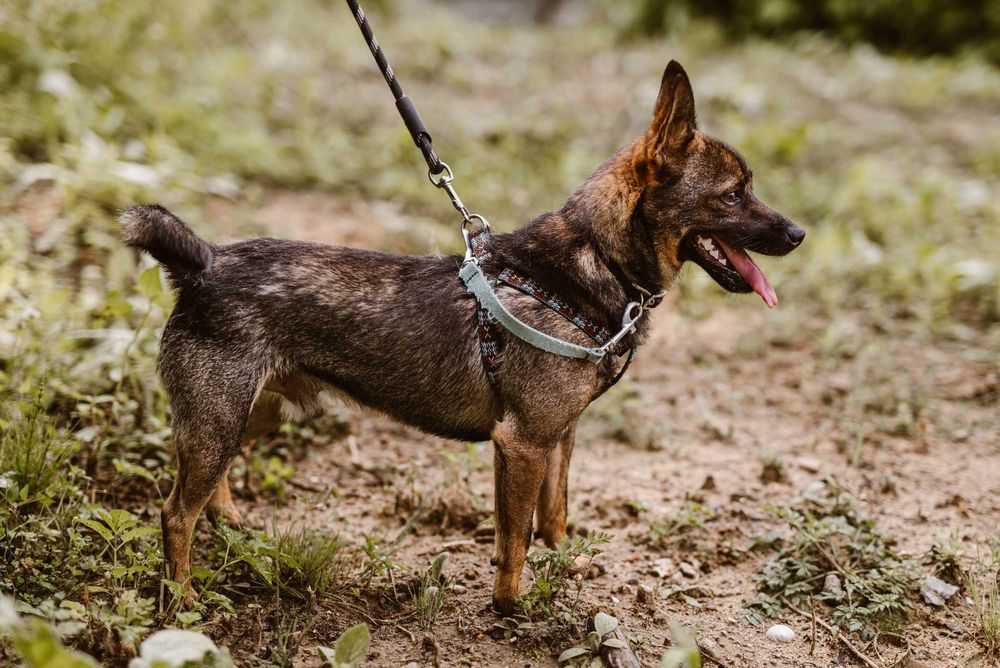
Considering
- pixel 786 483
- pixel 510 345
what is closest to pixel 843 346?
pixel 786 483

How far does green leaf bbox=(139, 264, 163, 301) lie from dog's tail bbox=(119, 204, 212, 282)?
657 mm

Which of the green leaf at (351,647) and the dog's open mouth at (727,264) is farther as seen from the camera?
the dog's open mouth at (727,264)

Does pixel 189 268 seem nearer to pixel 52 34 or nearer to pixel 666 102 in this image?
pixel 666 102

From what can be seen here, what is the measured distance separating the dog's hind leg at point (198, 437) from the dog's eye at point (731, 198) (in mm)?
2187

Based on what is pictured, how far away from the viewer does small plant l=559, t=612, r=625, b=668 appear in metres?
2.96

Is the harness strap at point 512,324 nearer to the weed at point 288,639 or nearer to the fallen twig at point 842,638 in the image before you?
the weed at point 288,639

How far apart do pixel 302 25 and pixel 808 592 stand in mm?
12382

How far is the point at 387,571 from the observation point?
3512 millimetres

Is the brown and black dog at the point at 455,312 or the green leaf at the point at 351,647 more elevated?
the brown and black dog at the point at 455,312

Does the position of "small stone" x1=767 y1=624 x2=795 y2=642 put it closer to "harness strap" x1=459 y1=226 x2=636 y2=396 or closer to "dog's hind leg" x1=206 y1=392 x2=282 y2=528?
"harness strap" x1=459 y1=226 x2=636 y2=396

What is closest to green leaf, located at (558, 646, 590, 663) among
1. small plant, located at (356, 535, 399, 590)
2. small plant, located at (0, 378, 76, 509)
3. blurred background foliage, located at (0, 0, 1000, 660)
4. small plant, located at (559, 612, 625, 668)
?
small plant, located at (559, 612, 625, 668)

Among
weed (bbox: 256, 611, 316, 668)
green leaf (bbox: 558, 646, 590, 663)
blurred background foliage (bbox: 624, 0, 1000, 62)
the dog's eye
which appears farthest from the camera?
blurred background foliage (bbox: 624, 0, 1000, 62)

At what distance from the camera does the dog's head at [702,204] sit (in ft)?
10.5

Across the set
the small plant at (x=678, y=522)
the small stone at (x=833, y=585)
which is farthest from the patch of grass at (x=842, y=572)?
the small plant at (x=678, y=522)
